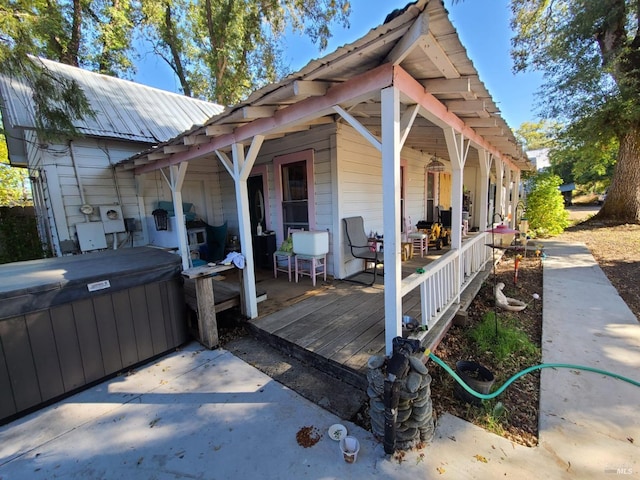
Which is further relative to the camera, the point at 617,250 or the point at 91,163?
the point at 617,250

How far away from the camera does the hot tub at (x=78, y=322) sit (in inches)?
84.6

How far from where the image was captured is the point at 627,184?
964 cm

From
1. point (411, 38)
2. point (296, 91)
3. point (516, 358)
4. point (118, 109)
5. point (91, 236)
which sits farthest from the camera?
point (118, 109)

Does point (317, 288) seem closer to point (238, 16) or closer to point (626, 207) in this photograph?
point (238, 16)

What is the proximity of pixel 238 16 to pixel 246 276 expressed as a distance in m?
11.0

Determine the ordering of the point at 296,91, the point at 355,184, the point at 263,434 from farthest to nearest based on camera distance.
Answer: the point at 355,184 < the point at 296,91 < the point at 263,434

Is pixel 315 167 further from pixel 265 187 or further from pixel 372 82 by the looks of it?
pixel 372 82

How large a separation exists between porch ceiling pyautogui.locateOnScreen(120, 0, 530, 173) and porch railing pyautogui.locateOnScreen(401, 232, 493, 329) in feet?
4.91

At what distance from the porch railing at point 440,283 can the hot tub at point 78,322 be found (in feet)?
8.30

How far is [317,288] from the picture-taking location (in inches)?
170

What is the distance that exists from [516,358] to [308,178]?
366 centimetres

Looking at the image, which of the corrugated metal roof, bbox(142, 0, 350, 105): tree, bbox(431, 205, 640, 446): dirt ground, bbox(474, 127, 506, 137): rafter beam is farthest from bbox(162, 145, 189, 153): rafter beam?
bbox(142, 0, 350, 105): tree

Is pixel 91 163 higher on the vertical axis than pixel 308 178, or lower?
higher

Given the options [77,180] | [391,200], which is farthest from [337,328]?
[77,180]
